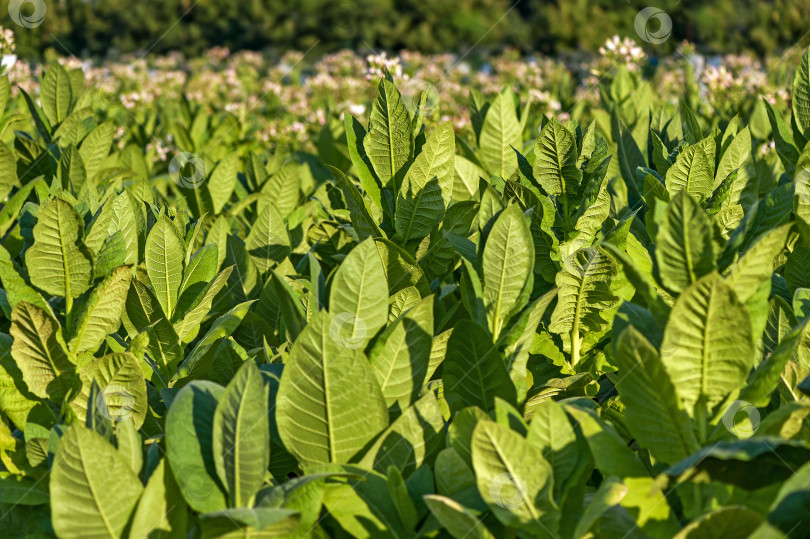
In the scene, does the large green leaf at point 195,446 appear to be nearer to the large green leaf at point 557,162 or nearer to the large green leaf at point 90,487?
the large green leaf at point 90,487

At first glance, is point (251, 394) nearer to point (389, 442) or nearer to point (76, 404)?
point (389, 442)

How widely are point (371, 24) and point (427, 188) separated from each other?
97.1 ft

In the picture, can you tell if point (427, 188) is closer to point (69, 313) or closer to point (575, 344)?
point (575, 344)

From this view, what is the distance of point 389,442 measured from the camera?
1222 millimetres

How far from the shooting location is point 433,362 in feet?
4.76

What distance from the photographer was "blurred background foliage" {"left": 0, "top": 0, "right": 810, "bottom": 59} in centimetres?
2684

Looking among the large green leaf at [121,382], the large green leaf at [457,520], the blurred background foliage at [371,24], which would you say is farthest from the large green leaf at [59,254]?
the blurred background foliage at [371,24]

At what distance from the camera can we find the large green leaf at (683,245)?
112cm

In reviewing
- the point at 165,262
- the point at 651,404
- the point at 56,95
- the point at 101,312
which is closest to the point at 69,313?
the point at 101,312

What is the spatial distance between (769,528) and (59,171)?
225 centimetres

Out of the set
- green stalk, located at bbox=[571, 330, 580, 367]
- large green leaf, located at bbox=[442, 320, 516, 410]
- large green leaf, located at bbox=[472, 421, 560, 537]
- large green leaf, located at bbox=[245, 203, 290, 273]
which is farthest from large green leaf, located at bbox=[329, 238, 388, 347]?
large green leaf, located at bbox=[245, 203, 290, 273]

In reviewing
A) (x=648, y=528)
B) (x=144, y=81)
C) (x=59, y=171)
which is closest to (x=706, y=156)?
(x=648, y=528)

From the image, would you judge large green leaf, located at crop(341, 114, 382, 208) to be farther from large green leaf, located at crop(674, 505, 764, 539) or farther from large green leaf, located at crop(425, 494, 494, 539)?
large green leaf, located at crop(674, 505, 764, 539)

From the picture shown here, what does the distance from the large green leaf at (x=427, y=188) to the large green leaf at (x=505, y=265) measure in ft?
1.27
